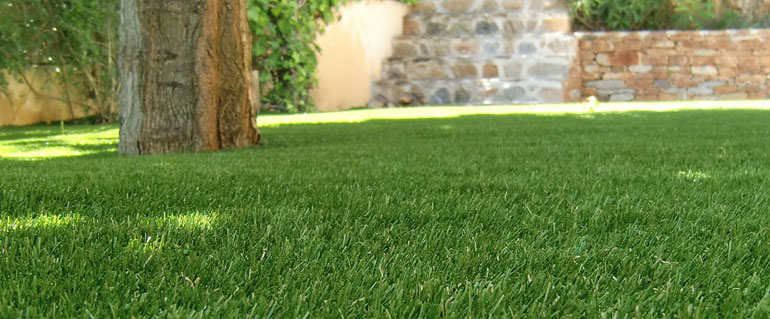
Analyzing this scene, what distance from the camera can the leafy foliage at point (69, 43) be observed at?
738 centimetres

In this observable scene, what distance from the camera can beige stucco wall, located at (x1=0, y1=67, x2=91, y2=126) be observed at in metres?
8.54

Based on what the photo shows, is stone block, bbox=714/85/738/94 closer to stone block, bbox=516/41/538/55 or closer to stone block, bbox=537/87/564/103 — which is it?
stone block, bbox=537/87/564/103

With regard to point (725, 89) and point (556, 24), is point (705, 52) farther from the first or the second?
point (556, 24)

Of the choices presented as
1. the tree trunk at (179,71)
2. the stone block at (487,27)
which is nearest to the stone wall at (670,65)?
the stone block at (487,27)

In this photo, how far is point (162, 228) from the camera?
1.86 m

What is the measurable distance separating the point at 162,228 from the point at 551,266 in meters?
0.92

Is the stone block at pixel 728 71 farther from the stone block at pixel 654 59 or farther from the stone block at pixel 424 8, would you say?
the stone block at pixel 424 8

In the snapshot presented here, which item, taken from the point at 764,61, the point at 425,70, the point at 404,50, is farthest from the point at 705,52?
the point at 404,50

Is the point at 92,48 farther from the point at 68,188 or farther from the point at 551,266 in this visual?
the point at 551,266

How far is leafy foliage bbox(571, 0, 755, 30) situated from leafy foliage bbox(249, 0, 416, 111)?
17.1ft

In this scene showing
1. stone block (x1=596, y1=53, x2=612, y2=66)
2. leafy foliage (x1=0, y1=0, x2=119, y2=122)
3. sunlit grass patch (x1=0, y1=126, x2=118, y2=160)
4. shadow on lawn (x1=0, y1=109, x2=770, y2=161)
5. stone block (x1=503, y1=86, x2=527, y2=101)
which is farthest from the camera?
stone block (x1=596, y1=53, x2=612, y2=66)

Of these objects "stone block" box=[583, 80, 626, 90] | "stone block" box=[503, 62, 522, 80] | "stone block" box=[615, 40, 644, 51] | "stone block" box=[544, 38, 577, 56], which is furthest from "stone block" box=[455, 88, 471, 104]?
"stone block" box=[615, 40, 644, 51]

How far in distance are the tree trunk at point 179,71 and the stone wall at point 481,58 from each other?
315 inches

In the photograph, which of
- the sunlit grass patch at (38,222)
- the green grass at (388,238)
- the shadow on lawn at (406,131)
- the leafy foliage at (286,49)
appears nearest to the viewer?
the green grass at (388,238)
